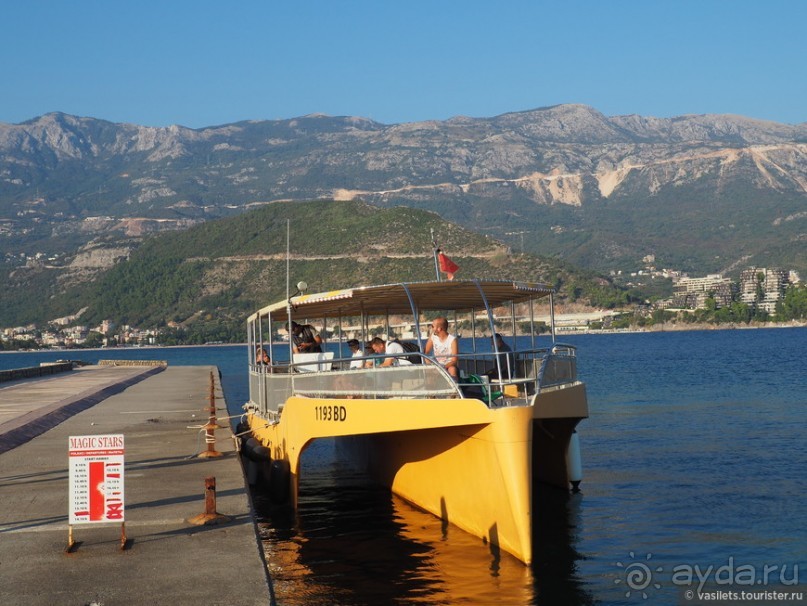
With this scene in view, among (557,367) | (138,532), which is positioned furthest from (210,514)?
(557,367)

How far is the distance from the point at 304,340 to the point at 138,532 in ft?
26.9

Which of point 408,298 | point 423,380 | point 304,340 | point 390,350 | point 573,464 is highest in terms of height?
point 408,298

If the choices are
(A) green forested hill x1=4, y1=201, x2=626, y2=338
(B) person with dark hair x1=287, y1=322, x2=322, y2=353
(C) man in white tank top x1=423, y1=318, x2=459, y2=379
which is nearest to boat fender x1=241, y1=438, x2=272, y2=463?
(B) person with dark hair x1=287, y1=322, x2=322, y2=353

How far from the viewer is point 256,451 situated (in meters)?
20.0

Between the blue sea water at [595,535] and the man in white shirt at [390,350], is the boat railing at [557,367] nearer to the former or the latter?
the man in white shirt at [390,350]

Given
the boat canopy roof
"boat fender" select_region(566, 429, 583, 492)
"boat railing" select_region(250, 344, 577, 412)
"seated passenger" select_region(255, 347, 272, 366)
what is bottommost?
"boat fender" select_region(566, 429, 583, 492)

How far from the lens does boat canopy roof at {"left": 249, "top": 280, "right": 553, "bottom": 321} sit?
1680 centimetres

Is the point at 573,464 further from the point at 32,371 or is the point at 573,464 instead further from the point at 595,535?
the point at 32,371

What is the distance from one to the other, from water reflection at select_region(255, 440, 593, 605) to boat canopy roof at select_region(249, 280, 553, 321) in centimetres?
329

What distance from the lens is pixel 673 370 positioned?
68.2 metres

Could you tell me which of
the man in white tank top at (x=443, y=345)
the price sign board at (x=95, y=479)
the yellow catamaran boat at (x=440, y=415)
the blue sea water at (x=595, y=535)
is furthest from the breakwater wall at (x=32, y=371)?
the price sign board at (x=95, y=479)

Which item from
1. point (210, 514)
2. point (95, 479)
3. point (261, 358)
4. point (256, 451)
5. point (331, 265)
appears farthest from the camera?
point (331, 265)

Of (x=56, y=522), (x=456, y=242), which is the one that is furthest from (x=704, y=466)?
(x=456, y=242)

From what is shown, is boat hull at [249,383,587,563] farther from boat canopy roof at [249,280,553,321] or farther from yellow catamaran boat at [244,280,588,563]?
boat canopy roof at [249,280,553,321]
